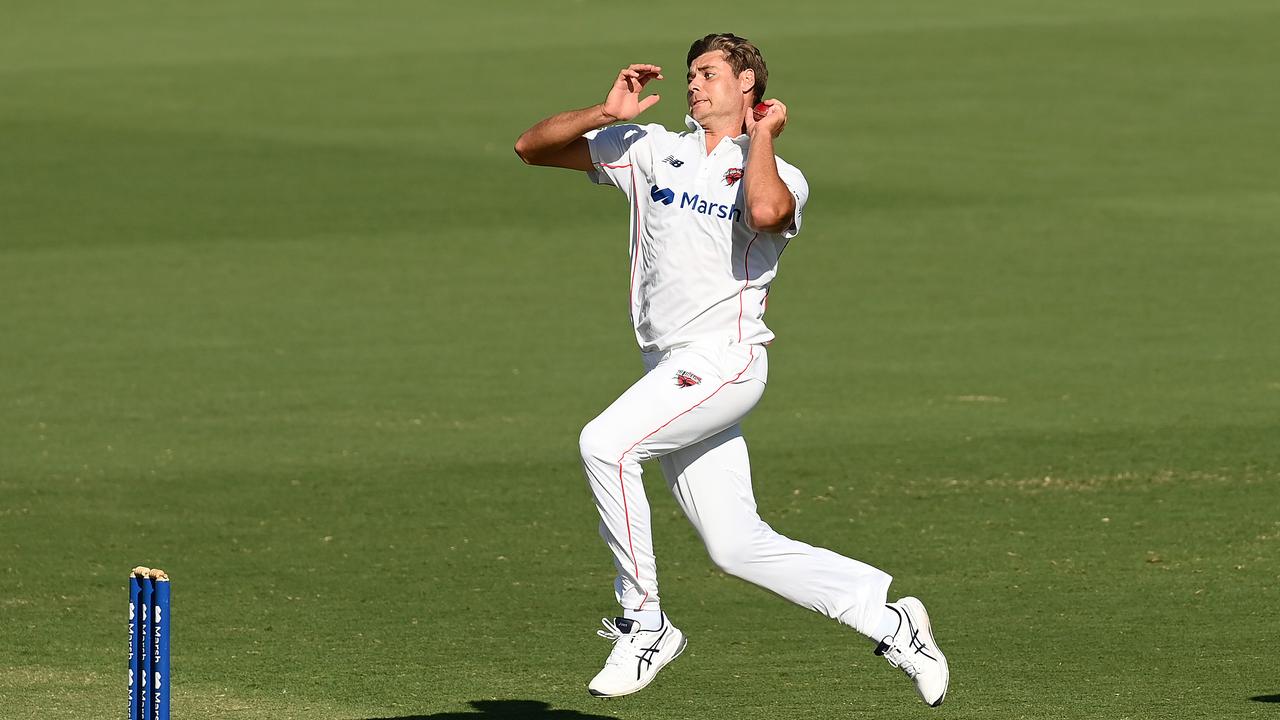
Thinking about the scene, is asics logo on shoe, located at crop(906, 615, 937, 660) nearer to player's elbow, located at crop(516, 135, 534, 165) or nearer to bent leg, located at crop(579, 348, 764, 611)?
bent leg, located at crop(579, 348, 764, 611)

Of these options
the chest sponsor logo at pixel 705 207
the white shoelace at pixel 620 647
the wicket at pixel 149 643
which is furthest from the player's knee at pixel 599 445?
the wicket at pixel 149 643

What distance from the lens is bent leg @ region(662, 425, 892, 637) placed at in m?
7.51

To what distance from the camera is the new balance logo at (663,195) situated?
7481mm

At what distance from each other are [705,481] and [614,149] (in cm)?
121

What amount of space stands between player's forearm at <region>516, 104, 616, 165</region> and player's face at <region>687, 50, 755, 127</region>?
1.08 ft

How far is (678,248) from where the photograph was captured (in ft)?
24.4

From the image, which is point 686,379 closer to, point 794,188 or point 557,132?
point 794,188

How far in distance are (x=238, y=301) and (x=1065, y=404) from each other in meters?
7.96

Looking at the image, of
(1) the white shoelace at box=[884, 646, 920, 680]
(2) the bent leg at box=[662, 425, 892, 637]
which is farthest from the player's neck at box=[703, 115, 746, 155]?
(1) the white shoelace at box=[884, 646, 920, 680]

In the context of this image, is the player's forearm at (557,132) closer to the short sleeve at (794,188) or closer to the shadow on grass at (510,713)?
the short sleeve at (794,188)

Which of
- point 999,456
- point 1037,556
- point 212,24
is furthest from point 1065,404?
point 212,24

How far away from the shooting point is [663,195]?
24.6 ft

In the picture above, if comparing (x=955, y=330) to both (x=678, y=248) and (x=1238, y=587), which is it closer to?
(x=1238, y=587)

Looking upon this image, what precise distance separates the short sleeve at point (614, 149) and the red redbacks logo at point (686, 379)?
74 cm
